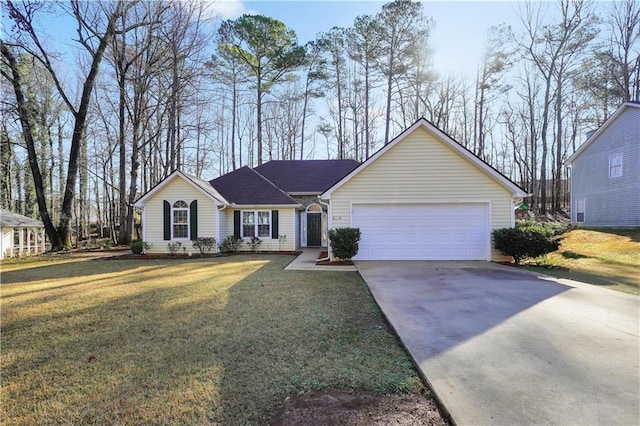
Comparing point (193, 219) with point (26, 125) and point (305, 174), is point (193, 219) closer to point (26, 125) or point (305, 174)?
point (305, 174)

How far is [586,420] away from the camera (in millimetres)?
2430

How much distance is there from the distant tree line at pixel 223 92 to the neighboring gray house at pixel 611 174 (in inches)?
216

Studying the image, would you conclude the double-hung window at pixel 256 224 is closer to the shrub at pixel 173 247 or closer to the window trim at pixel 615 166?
the shrub at pixel 173 247

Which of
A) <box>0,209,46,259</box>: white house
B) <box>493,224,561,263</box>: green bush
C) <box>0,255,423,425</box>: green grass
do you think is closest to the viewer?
<box>0,255,423,425</box>: green grass

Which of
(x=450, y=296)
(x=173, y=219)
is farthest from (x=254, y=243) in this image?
(x=450, y=296)

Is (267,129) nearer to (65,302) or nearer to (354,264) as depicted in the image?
(354,264)

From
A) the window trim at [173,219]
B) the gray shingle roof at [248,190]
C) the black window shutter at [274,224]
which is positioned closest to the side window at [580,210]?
the gray shingle roof at [248,190]

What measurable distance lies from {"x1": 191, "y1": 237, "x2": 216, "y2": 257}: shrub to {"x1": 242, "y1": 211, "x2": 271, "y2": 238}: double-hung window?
1767mm

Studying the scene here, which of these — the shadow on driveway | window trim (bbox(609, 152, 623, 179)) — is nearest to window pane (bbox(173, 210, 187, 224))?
the shadow on driveway

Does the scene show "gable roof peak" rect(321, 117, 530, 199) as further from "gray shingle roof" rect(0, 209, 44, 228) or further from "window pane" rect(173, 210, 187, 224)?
"gray shingle roof" rect(0, 209, 44, 228)

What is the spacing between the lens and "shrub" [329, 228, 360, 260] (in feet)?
36.9

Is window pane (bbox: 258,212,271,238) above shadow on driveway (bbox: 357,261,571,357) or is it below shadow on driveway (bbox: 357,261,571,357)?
above

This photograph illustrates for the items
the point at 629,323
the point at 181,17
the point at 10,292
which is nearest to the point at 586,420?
the point at 629,323

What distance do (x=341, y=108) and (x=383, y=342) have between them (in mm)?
27059
